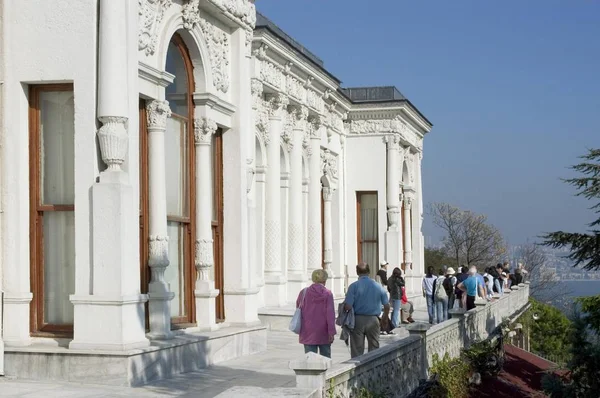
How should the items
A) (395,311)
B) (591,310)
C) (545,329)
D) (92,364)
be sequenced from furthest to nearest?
1. (545,329)
2. (395,311)
3. (591,310)
4. (92,364)

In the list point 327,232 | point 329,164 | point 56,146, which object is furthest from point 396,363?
point 329,164

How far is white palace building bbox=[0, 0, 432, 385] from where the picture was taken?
13.8m

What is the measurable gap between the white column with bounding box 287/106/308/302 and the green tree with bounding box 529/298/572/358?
17338 millimetres

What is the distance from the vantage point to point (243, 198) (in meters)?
18.7

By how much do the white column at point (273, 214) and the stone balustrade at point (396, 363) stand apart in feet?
18.0

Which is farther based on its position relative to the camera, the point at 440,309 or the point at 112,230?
the point at 440,309

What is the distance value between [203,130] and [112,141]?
12.8 feet

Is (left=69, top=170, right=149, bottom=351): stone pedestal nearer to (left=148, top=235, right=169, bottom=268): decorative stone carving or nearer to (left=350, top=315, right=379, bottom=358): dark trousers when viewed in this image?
(left=148, top=235, right=169, bottom=268): decorative stone carving

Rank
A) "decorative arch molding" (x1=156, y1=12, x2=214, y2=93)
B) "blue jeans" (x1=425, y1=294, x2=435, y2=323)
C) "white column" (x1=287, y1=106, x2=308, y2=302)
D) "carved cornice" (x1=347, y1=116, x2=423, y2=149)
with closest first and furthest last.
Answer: "decorative arch molding" (x1=156, y1=12, x2=214, y2=93) → "blue jeans" (x1=425, y1=294, x2=435, y2=323) → "white column" (x1=287, y1=106, x2=308, y2=302) → "carved cornice" (x1=347, y1=116, x2=423, y2=149)

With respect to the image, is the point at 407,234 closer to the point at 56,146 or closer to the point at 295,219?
the point at 295,219

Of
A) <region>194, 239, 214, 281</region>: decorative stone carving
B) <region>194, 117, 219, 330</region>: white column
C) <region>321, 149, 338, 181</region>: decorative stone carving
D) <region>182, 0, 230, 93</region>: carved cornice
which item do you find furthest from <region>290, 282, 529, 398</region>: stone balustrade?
<region>321, 149, 338, 181</region>: decorative stone carving

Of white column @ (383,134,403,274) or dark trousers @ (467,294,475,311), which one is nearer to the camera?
dark trousers @ (467,294,475,311)

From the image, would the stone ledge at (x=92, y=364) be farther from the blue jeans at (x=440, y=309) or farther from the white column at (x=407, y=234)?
the white column at (x=407, y=234)

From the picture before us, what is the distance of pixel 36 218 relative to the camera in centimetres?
1450
